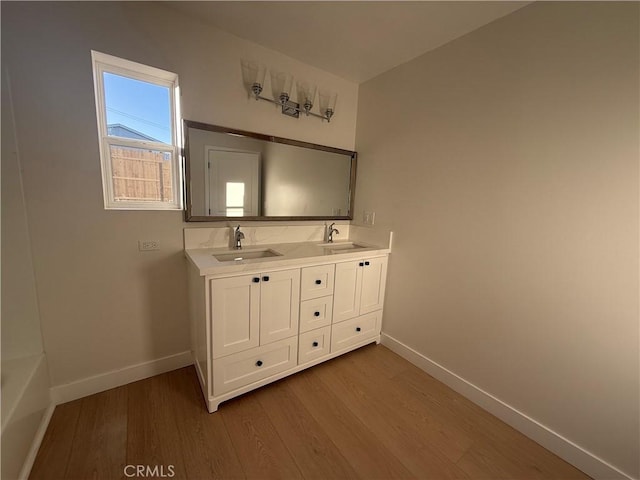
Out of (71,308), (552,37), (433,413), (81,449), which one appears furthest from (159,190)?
(552,37)

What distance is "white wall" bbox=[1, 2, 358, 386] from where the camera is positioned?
134 centimetres

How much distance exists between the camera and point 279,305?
5.58 feet

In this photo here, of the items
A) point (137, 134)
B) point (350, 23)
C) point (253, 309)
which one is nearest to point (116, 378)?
point (253, 309)

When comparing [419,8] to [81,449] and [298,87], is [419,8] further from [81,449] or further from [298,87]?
[81,449]

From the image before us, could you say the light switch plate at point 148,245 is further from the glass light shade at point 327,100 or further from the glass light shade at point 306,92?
the glass light shade at point 327,100

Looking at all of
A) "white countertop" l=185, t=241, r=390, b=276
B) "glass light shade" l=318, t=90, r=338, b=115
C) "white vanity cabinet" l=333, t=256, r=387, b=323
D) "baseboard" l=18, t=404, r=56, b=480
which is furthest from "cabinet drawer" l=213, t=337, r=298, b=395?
"glass light shade" l=318, t=90, r=338, b=115

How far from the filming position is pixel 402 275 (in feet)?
7.21

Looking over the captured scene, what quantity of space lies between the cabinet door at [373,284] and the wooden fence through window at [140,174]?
1620mm

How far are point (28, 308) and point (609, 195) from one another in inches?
120

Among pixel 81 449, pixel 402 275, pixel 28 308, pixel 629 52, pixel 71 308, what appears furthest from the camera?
pixel 402 275

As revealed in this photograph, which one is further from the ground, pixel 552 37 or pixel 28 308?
pixel 552 37

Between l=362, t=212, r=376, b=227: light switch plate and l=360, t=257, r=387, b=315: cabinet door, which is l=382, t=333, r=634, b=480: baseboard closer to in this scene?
l=360, t=257, r=387, b=315: cabinet door

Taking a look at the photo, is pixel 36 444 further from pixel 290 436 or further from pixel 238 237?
pixel 238 237

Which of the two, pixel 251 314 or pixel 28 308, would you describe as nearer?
pixel 28 308
